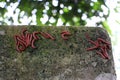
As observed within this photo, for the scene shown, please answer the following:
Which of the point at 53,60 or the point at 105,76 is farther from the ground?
the point at 53,60

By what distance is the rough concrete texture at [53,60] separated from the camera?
12.7 ft

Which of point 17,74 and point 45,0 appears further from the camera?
point 45,0

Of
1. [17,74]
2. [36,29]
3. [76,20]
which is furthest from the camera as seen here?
[76,20]

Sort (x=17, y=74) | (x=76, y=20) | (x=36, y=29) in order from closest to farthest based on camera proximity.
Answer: (x=17, y=74) → (x=36, y=29) → (x=76, y=20)

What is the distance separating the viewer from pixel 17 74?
3.86 m

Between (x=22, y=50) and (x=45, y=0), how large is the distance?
47.2 inches

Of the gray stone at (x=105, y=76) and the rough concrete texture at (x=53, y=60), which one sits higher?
the rough concrete texture at (x=53, y=60)

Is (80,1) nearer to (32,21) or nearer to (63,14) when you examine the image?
(63,14)

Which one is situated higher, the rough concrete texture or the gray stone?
the rough concrete texture

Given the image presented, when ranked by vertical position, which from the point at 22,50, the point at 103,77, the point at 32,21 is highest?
the point at 32,21

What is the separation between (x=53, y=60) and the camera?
12.9 feet

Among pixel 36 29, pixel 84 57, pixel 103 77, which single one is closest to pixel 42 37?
pixel 36 29

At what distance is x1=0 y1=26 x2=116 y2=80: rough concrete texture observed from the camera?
3.87 m

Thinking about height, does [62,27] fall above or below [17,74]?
above
